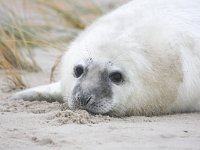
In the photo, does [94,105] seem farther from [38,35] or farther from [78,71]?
[38,35]

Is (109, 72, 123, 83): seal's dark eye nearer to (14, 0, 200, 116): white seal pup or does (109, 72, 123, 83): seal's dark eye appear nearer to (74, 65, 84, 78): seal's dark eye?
(14, 0, 200, 116): white seal pup

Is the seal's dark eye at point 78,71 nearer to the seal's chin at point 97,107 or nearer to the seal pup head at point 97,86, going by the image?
the seal pup head at point 97,86

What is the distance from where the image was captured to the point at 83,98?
169 inches

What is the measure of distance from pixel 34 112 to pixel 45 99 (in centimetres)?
66

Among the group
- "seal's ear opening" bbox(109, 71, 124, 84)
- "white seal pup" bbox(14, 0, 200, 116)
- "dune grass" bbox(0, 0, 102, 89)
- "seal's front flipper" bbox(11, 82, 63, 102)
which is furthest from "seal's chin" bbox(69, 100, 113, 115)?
"dune grass" bbox(0, 0, 102, 89)

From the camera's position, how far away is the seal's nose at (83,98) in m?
4.29

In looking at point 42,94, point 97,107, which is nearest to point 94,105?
point 97,107

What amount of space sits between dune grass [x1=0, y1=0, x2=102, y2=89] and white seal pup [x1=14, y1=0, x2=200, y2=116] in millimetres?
1081

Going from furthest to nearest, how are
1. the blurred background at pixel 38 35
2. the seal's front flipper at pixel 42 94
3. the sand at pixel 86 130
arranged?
1. the blurred background at pixel 38 35
2. the seal's front flipper at pixel 42 94
3. the sand at pixel 86 130

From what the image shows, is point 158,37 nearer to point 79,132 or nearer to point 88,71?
point 88,71

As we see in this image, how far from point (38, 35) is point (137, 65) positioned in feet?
8.74

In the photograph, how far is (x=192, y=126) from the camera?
4141mm

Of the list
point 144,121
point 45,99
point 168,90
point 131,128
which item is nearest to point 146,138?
point 131,128

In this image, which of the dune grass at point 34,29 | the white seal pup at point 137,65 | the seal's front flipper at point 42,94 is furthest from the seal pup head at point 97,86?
the dune grass at point 34,29
